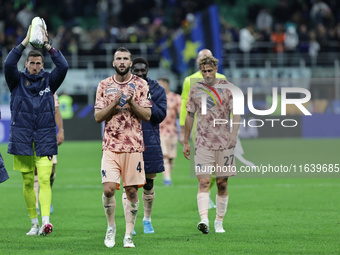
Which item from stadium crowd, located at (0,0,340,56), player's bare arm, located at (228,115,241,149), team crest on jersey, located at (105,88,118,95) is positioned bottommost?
player's bare arm, located at (228,115,241,149)

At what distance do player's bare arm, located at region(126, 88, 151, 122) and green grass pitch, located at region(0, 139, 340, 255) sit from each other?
153cm

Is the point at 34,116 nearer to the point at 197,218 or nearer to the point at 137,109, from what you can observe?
the point at 137,109

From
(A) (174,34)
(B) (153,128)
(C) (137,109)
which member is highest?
(A) (174,34)

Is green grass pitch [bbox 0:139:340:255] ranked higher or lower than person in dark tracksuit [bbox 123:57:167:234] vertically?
lower

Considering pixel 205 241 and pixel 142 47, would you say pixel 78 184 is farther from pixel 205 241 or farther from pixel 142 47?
pixel 142 47

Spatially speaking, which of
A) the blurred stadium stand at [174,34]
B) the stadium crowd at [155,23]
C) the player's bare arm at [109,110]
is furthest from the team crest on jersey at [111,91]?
the stadium crowd at [155,23]

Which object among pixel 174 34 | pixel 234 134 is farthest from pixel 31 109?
pixel 174 34

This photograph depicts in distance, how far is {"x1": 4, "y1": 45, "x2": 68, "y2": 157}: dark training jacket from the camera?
32.8 feet

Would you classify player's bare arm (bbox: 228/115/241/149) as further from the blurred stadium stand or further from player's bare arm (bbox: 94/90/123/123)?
the blurred stadium stand

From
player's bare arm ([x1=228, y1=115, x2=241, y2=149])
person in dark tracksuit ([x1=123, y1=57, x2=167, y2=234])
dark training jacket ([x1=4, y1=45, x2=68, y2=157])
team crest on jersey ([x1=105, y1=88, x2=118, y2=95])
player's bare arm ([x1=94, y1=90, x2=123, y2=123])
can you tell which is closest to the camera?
player's bare arm ([x1=94, y1=90, x2=123, y2=123])

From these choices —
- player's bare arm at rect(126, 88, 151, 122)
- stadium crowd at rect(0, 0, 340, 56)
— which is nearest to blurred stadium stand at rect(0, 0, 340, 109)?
stadium crowd at rect(0, 0, 340, 56)

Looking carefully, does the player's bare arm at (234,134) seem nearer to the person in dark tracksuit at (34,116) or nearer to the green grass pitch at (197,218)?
the green grass pitch at (197,218)

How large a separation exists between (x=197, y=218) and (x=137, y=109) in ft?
11.2

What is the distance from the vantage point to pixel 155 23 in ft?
111
